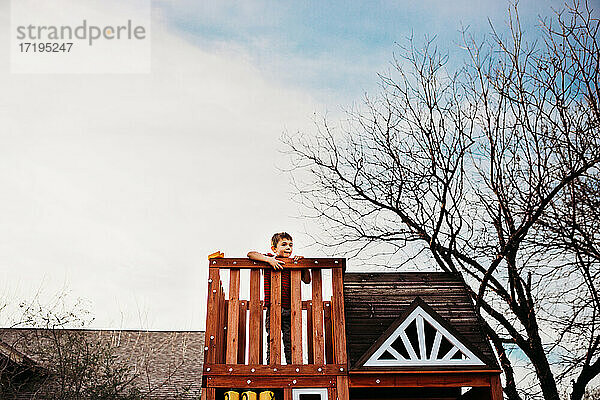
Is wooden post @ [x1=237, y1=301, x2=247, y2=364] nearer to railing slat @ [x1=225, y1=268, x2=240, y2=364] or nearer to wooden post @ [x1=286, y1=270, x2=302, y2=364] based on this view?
railing slat @ [x1=225, y1=268, x2=240, y2=364]

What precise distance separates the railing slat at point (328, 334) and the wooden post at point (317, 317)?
0.60ft

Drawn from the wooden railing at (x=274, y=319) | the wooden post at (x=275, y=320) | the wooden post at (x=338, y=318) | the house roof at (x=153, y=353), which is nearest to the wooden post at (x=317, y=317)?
the wooden railing at (x=274, y=319)

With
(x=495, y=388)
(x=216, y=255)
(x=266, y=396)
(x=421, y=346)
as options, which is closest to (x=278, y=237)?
(x=216, y=255)

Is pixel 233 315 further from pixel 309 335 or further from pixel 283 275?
pixel 309 335

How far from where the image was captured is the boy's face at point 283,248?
21.1ft

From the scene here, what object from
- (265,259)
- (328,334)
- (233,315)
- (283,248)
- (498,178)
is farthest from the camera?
(498,178)

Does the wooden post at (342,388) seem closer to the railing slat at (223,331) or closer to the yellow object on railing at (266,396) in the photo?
the yellow object on railing at (266,396)

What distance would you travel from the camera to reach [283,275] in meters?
6.25

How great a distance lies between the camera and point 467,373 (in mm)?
5832

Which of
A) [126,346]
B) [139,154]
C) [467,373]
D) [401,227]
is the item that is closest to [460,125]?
[401,227]

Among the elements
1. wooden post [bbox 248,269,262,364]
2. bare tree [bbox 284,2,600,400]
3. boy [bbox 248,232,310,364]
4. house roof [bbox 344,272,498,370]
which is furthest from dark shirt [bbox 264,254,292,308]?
bare tree [bbox 284,2,600,400]

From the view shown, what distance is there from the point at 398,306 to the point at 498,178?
3.33 m

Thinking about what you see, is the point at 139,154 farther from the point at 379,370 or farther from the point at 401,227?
the point at 379,370

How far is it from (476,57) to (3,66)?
9.05 metres
